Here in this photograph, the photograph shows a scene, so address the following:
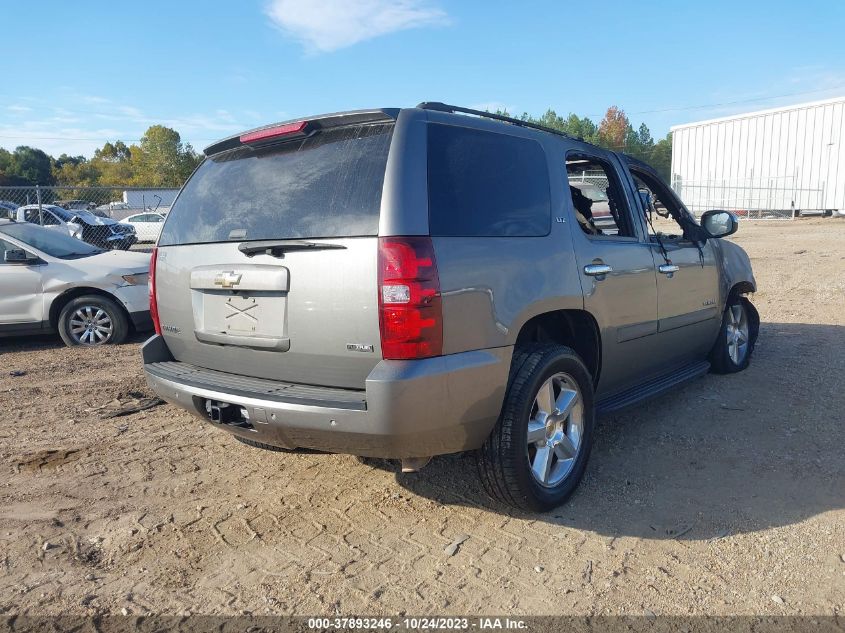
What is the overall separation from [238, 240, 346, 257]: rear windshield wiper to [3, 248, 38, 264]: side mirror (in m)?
5.72

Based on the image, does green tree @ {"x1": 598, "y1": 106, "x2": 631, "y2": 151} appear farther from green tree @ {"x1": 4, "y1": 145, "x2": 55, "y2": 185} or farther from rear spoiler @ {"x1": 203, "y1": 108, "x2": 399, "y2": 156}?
rear spoiler @ {"x1": 203, "y1": 108, "x2": 399, "y2": 156}

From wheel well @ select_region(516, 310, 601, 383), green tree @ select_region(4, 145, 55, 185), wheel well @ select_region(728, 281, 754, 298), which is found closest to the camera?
wheel well @ select_region(516, 310, 601, 383)

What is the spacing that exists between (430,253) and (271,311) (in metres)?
0.81

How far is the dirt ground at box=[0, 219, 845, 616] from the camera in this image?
8.93 ft

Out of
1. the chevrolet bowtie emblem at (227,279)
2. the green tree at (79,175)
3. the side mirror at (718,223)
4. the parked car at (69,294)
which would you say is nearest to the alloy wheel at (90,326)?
the parked car at (69,294)

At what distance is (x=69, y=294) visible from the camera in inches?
303

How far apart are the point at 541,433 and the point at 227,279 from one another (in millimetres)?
1741

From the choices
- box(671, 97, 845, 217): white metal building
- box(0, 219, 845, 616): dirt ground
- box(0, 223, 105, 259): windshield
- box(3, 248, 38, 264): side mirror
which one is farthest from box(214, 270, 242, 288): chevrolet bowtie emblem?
box(671, 97, 845, 217): white metal building

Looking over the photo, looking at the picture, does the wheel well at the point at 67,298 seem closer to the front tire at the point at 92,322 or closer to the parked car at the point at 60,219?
the front tire at the point at 92,322

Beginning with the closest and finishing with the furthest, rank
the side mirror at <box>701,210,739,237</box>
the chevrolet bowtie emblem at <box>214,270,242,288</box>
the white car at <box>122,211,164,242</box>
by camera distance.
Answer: the chevrolet bowtie emblem at <box>214,270,242,288</box>
the side mirror at <box>701,210,739,237</box>
the white car at <box>122,211,164,242</box>

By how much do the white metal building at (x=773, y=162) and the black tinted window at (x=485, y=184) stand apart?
31.5m

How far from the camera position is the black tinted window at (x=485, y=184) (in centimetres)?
297

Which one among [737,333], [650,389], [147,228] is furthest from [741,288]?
[147,228]

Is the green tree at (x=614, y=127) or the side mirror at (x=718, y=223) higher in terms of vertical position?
the green tree at (x=614, y=127)
